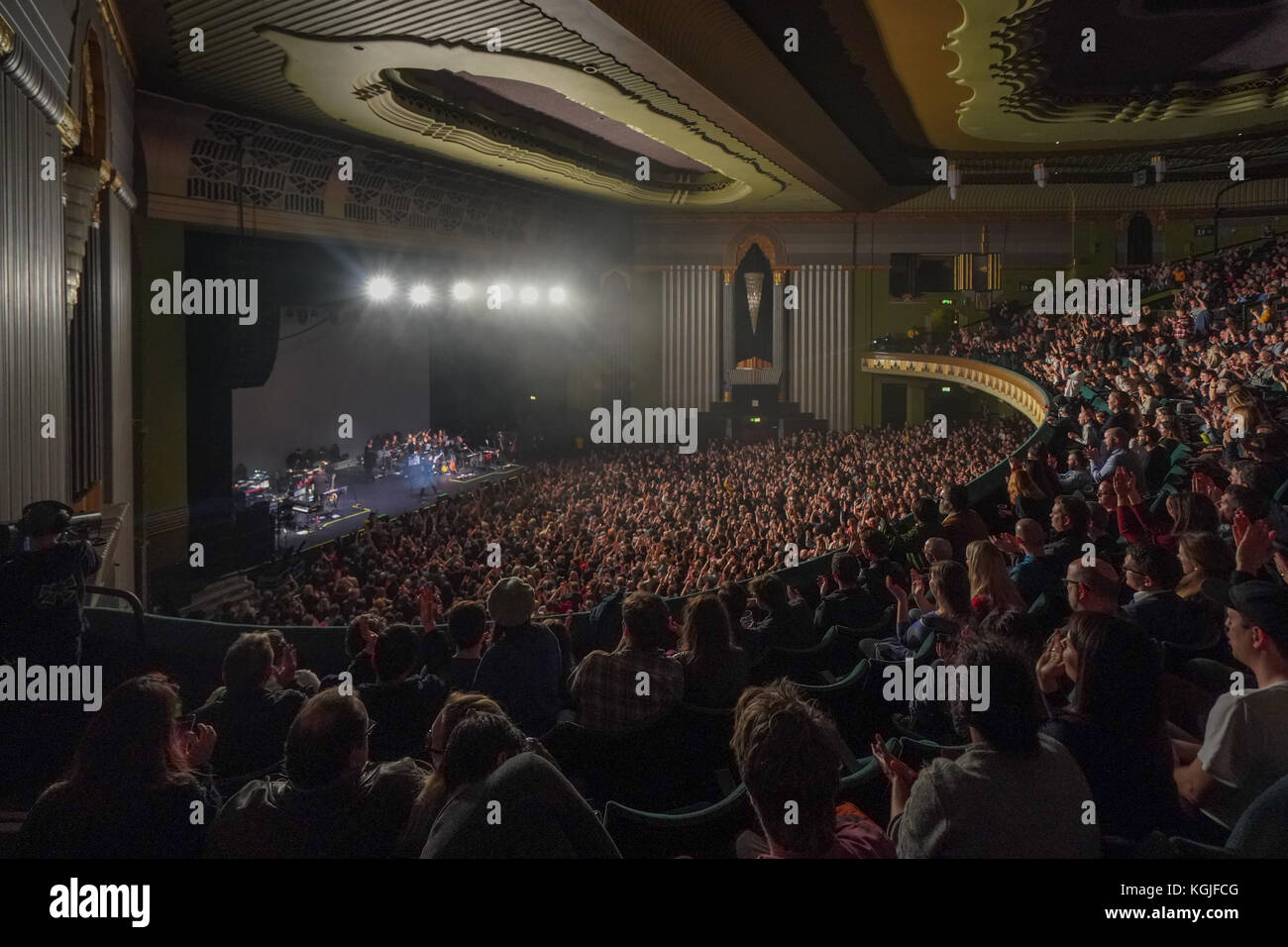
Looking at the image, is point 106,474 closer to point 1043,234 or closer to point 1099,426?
point 1099,426

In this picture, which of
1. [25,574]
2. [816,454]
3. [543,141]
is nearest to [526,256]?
[543,141]

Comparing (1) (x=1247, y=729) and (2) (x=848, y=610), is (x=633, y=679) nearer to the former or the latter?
(2) (x=848, y=610)

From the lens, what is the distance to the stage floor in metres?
13.8

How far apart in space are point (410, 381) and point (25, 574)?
49.1 feet

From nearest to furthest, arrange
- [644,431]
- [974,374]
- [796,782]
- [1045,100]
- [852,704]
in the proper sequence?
[796,782]
[852,704]
[1045,100]
[974,374]
[644,431]

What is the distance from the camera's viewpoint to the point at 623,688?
11.2ft

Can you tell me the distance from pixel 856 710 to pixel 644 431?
58.4 feet

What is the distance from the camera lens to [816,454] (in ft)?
52.9

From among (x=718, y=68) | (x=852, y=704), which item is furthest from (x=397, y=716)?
(x=718, y=68)

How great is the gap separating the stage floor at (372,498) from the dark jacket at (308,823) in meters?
10.8

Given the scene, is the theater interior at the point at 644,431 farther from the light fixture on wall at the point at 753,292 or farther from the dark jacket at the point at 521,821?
the light fixture on wall at the point at 753,292

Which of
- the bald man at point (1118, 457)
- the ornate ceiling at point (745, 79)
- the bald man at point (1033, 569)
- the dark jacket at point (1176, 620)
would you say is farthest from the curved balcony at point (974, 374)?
the dark jacket at point (1176, 620)
